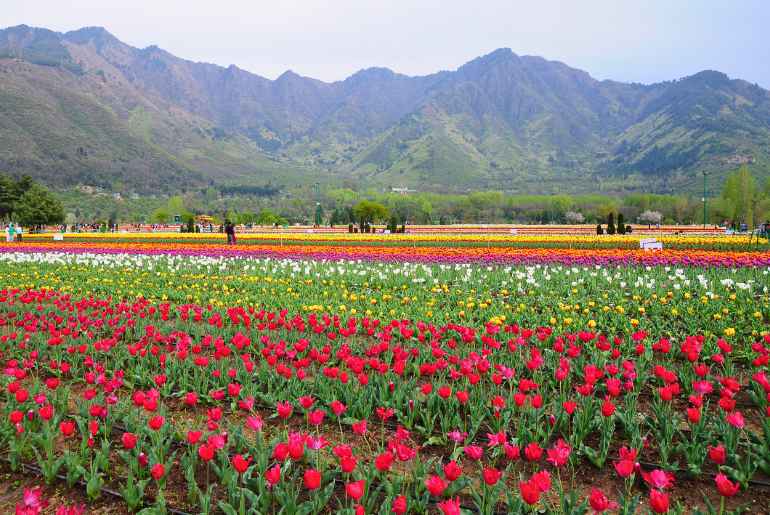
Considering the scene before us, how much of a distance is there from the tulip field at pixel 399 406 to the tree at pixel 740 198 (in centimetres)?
6838

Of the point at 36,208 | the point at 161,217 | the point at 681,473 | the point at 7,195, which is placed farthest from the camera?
the point at 161,217

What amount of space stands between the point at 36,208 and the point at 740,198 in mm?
84390

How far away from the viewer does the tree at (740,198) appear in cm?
6806

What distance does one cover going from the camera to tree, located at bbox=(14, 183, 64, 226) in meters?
63.5

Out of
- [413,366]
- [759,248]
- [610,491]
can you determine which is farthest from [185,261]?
[759,248]

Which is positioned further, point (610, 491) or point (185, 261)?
point (185, 261)

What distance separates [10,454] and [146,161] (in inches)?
6872

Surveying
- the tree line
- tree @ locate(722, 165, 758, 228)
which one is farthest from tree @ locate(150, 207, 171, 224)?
tree @ locate(722, 165, 758, 228)

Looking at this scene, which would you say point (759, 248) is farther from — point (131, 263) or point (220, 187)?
point (220, 187)

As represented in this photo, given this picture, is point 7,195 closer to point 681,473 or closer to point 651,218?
point 681,473

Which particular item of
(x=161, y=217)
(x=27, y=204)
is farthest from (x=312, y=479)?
(x=161, y=217)

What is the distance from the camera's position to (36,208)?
6384 centimetres

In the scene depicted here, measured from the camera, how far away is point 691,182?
146375 mm

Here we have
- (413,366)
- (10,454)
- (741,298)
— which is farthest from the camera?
(741,298)
